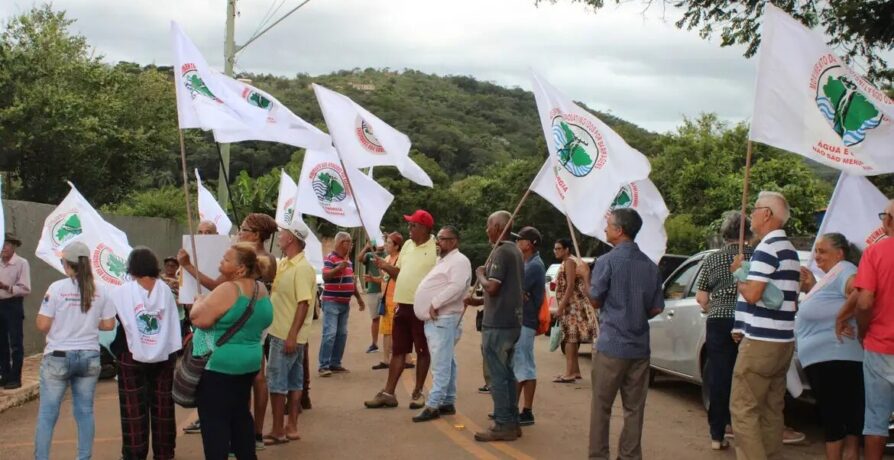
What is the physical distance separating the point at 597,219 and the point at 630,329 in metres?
1.51

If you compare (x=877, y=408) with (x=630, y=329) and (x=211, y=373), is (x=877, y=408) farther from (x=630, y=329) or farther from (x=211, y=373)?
(x=211, y=373)

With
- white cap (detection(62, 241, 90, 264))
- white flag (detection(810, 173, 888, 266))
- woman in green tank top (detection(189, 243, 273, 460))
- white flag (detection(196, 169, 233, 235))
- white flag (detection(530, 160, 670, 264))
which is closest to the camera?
woman in green tank top (detection(189, 243, 273, 460))

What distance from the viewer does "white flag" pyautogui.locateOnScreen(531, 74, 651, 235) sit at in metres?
7.88

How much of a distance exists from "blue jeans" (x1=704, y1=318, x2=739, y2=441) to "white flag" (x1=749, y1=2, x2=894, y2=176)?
1.77m

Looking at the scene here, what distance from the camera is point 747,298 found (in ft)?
19.8

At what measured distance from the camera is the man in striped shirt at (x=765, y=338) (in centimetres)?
607

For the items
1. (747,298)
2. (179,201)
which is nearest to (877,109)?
(747,298)

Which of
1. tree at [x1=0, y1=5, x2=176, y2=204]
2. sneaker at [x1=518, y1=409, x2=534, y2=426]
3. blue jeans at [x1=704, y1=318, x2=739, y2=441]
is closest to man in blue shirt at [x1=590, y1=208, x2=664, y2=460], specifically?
blue jeans at [x1=704, y1=318, x2=739, y2=441]

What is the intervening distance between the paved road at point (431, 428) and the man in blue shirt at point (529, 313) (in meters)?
0.40

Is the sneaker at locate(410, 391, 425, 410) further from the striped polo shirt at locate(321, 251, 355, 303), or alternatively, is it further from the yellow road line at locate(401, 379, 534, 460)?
the striped polo shirt at locate(321, 251, 355, 303)

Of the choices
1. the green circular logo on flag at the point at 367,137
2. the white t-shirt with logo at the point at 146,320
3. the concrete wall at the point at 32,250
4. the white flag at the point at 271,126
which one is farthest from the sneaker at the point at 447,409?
the concrete wall at the point at 32,250

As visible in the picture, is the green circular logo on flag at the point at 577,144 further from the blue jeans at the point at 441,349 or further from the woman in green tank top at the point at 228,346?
the woman in green tank top at the point at 228,346

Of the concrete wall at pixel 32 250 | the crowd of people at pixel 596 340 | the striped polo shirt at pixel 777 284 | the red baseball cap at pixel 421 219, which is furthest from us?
the concrete wall at pixel 32 250

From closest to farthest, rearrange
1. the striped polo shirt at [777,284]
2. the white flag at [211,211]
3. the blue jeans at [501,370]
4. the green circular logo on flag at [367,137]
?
1. the striped polo shirt at [777,284]
2. the blue jeans at [501,370]
3. the green circular logo on flag at [367,137]
4. the white flag at [211,211]
